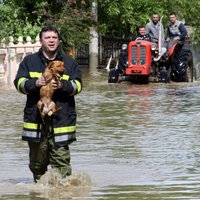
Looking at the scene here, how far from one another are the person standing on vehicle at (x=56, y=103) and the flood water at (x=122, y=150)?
364mm

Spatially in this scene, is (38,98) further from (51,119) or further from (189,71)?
(189,71)

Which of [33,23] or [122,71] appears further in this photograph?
[33,23]

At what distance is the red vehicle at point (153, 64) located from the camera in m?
26.3

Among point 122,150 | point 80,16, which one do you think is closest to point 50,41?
point 122,150

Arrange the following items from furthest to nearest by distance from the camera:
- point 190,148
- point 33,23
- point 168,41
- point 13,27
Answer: point 33,23 → point 13,27 → point 168,41 → point 190,148

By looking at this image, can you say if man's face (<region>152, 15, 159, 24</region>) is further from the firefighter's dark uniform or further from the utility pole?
the firefighter's dark uniform

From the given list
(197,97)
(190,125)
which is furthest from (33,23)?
(190,125)

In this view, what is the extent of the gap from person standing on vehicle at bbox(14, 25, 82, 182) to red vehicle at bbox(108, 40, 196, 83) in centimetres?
1672

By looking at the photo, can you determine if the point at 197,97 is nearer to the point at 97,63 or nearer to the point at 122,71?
the point at 122,71

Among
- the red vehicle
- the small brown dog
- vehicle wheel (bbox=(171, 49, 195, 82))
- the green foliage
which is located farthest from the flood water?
the green foliage

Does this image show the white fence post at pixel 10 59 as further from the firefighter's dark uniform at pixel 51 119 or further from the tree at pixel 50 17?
the firefighter's dark uniform at pixel 51 119

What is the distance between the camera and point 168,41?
2698 cm

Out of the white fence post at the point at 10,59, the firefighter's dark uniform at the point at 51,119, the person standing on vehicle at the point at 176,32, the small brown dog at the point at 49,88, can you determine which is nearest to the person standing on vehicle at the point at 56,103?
the firefighter's dark uniform at the point at 51,119

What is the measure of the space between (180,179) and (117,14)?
1174 inches
